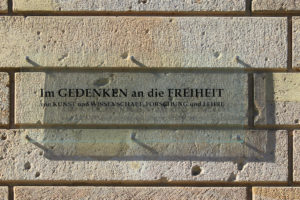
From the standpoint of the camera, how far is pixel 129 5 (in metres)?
3.74

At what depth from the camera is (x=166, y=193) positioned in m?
3.76

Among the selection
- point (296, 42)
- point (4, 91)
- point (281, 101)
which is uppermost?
point (296, 42)

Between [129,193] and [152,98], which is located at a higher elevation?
[152,98]

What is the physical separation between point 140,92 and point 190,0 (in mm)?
1118

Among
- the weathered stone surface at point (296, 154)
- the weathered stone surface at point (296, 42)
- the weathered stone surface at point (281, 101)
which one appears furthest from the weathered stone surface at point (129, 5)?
the weathered stone surface at point (296, 154)

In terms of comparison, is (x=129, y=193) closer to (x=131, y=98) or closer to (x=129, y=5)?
(x=131, y=98)

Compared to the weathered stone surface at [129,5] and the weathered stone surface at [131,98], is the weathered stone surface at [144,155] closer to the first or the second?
the weathered stone surface at [131,98]

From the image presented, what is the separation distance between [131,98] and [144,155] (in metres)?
0.63

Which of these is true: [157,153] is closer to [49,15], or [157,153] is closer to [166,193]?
[166,193]

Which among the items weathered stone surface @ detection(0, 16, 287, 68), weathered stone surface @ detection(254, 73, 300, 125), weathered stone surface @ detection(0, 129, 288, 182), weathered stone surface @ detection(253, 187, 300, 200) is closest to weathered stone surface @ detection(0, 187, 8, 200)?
weathered stone surface @ detection(0, 129, 288, 182)

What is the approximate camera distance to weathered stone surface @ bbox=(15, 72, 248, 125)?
374 centimetres

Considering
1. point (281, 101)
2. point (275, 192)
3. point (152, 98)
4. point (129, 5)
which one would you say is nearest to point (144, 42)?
point (129, 5)

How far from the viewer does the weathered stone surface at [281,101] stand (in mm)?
3721

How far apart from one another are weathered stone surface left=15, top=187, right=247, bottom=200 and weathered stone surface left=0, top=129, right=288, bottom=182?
0.11 meters
